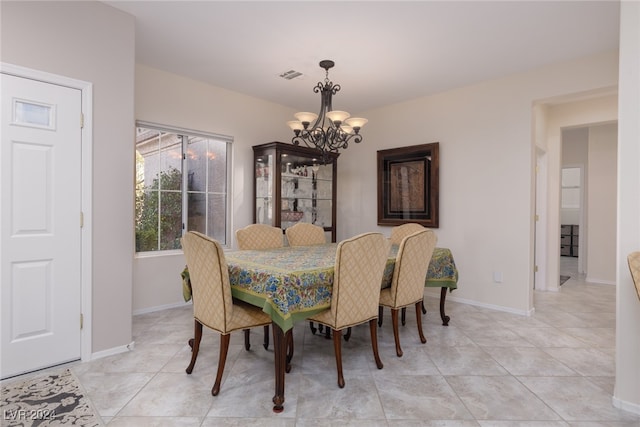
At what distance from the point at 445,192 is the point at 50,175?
13.1ft

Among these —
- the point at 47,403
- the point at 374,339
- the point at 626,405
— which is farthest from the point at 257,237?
the point at 626,405

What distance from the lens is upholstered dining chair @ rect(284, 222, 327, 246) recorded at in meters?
3.55

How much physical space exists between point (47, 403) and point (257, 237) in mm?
1896

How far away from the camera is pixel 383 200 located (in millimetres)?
4887

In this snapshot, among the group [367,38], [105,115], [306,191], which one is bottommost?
[306,191]

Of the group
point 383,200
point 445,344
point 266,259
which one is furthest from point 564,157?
point 266,259

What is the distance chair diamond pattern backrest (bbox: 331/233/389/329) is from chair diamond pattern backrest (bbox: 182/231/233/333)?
67 cm

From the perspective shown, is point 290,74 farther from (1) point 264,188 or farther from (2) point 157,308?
(2) point 157,308

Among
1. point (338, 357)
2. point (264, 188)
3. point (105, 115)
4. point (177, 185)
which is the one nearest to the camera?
point (338, 357)

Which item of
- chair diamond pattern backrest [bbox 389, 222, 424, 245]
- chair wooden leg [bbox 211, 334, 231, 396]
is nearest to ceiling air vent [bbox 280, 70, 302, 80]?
chair diamond pattern backrest [bbox 389, 222, 424, 245]

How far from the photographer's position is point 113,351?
2.56m

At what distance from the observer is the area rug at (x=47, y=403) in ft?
5.72

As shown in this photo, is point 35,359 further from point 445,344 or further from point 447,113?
point 447,113

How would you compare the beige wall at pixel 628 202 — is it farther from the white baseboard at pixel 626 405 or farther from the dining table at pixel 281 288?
the dining table at pixel 281 288
